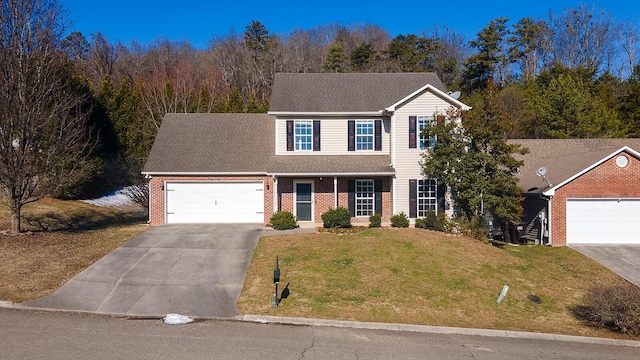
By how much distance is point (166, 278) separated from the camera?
48.8 ft

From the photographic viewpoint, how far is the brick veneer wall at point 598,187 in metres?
21.0

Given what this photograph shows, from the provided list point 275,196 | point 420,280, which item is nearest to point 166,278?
point 420,280

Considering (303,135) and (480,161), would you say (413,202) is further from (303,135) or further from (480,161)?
(303,135)

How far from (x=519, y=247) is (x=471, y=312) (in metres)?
9.18

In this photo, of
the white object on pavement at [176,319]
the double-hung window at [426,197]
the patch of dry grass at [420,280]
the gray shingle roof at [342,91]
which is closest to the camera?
the white object on pavement at [176,319]

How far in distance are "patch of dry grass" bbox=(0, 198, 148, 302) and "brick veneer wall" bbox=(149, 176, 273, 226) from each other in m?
0.93

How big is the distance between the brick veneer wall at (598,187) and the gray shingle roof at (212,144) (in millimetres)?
13148

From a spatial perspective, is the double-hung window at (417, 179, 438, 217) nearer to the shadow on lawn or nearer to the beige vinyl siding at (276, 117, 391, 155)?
the beige vinyl siding at (276, 117, 391, 155)

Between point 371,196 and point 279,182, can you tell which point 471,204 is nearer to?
point 371,196

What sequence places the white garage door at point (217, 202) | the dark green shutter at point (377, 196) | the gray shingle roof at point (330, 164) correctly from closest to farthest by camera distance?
the gray shingle roof at point (330, 164)
the white garage door at point (217, 202)
the dark green shutter at point (377, 196)

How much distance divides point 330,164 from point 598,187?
1164 centimetres

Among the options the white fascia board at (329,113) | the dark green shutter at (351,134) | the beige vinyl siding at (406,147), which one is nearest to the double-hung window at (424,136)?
the beige vinyl siding at (406,147)

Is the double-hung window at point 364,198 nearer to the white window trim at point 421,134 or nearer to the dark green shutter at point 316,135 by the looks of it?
the dark green shutter at point 316,135

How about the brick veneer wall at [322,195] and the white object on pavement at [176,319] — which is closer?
the white object on pavement at [176,319]
